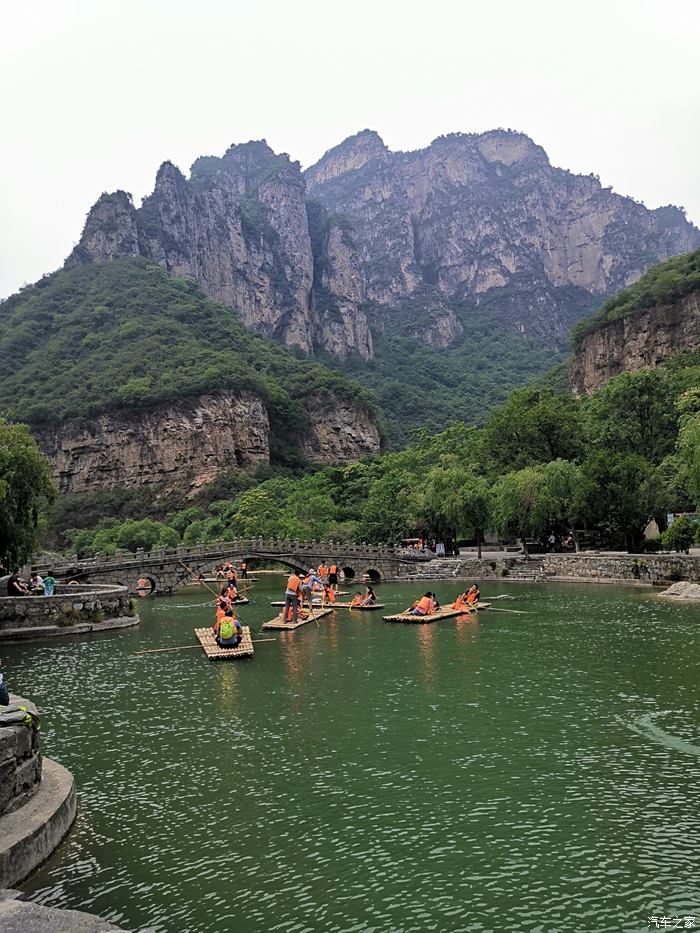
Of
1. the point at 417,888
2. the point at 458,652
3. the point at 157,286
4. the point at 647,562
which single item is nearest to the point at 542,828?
the point at 417,888

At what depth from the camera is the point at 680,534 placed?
135 feet

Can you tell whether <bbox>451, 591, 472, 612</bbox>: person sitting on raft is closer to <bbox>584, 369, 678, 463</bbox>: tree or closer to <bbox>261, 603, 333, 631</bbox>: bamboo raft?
<bbox>261, 603, 333, 631</bbox>: bamboo raft

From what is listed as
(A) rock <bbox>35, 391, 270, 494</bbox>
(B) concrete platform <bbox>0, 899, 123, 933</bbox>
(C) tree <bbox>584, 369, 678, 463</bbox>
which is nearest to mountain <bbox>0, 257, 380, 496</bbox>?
(A) rock <bbox>35, 391, 270, 494</bbox>

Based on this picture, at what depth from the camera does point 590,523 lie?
54.8 meters

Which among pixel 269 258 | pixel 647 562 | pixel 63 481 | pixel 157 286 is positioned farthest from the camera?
pixel 269 258

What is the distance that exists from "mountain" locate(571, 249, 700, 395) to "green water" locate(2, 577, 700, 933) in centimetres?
7180

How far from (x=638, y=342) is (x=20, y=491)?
271 feet

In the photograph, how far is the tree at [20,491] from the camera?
28609mm

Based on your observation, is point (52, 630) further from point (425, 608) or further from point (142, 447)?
point (142, 447)

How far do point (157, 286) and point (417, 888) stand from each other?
132 metres

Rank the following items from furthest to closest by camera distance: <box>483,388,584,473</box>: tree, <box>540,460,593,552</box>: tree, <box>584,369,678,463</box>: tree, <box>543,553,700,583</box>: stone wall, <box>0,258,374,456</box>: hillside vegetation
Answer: <box>0,258,374,456</box>: hillside vegetation → <box>483,388,584,473</box>: tree → <box>584,369,678,463</box>: tree → <box>540,460,593,552</box>: tree → <box>543,553,700,583</box>: stone wall

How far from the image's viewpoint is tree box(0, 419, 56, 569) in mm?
28609

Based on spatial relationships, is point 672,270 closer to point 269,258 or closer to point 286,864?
point 286,864

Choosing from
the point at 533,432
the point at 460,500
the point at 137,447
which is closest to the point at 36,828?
the point at 460,500
